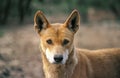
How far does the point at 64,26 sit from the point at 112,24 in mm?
A: 13756

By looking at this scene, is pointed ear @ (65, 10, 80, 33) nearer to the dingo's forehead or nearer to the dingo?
the dingo

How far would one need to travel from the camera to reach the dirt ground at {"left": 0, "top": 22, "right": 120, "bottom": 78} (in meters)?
13.5

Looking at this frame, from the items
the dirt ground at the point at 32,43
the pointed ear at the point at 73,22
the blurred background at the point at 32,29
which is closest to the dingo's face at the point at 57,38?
the pointed ear at the point at 73,22

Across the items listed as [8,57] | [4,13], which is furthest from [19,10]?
[8,57]

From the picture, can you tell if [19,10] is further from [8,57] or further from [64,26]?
[64,26]

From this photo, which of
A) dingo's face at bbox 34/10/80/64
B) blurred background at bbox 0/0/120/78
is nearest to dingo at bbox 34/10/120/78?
dingo's face at bbox 34/10/80/64

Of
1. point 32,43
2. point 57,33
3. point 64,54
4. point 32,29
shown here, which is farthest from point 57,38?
point 32,29

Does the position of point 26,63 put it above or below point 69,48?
below

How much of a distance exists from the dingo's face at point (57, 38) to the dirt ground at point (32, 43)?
3.48 meters

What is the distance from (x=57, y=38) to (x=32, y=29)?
11.6 m

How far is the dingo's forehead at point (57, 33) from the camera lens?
29.2 ft

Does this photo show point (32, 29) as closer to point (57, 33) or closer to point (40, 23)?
point (40, 23)

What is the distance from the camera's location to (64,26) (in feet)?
30.0

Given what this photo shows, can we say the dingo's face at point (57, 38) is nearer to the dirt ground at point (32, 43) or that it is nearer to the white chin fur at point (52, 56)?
the white chin fur at point (52, 56)
